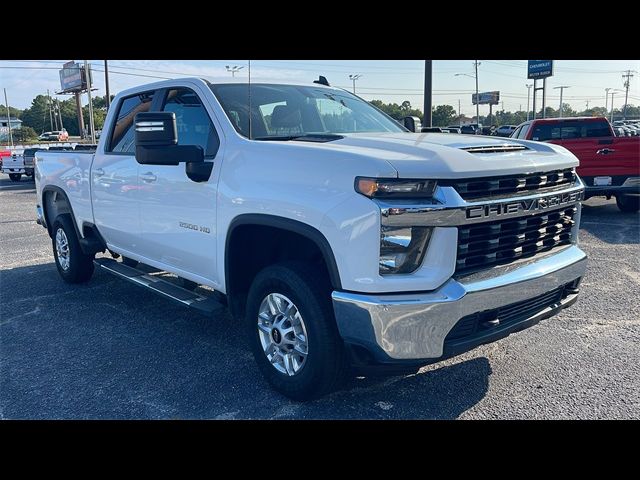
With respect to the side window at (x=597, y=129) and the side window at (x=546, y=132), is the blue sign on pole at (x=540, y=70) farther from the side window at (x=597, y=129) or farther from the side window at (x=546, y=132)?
the side window at (x=546, y=132)

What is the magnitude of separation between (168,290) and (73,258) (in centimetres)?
243

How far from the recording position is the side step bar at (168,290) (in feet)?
13.6

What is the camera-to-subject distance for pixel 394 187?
287 cm

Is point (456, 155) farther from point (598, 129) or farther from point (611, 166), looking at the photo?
point (598, 129)

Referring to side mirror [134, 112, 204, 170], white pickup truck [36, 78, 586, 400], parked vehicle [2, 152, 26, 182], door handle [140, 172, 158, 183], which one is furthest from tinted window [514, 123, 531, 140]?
parked vehicle [2, 152, 26, 182]

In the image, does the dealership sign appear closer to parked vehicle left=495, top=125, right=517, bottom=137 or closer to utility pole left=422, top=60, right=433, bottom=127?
parked vehicle left=495, top=125, right=517, bottom=137

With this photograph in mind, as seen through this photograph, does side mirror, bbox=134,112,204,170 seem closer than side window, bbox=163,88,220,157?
Yes

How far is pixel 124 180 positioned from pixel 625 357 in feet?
14.4

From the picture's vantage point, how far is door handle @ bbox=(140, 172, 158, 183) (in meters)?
4.57

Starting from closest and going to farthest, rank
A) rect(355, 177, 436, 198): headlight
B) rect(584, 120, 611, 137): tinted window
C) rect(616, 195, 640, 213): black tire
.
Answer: rect(355, 177, 436, 198): headlight < rect(616, 195, 640, 213): black tire < rect(584, 120, 611, 137): tinted window

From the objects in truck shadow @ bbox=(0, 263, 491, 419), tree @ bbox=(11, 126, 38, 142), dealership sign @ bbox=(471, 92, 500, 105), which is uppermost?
dealership sign @ bbox=(471, 92, 500, 105)

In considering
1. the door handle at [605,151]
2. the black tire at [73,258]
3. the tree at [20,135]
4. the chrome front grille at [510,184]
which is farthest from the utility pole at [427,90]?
the tree at [20,135]

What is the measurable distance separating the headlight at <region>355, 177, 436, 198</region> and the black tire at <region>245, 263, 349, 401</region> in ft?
2.29

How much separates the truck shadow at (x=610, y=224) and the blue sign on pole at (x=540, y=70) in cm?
3071
